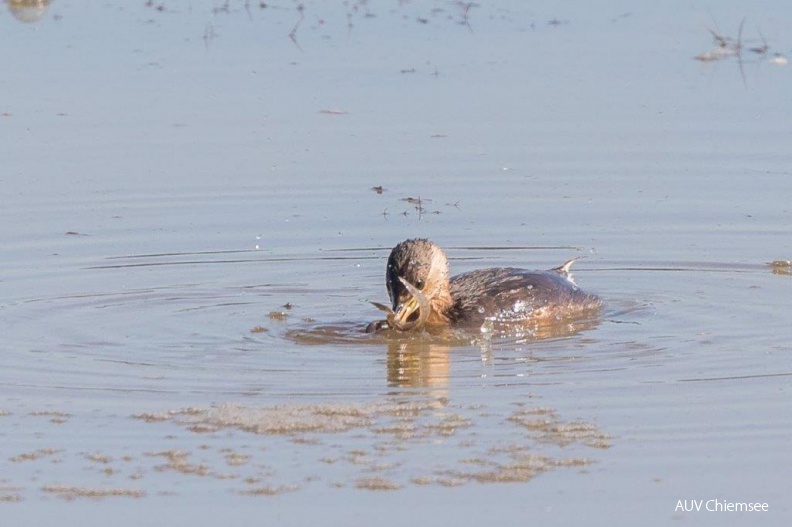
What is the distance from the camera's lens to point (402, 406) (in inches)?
361

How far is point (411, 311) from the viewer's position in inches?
443

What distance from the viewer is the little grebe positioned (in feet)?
36.9

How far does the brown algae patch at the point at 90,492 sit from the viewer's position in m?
7.64

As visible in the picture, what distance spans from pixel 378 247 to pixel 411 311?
1966mm

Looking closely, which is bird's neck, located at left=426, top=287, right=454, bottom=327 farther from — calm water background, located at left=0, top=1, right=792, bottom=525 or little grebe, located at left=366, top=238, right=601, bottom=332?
calm water background, located at left=0, top=1, right=792, bottom=525

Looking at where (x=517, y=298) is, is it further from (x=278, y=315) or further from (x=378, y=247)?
(x=378, y=247)

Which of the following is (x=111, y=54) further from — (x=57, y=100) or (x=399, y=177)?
(x=399, y=177)

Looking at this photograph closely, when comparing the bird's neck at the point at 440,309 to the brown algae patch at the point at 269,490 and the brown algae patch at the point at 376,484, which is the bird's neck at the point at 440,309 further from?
the brown algae patch at the point at 269,490

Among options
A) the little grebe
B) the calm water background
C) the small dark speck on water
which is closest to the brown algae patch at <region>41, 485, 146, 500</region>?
the calm water background

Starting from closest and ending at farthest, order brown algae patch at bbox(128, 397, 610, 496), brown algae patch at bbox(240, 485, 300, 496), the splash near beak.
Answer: brown algae patch at bbox(240, 485, 300, 496)
brown algae patch at bbox(128, 397, 610, 496)
the splash near beak

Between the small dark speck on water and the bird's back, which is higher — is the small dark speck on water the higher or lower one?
the lower one

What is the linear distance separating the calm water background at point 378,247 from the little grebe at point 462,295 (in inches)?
13.0

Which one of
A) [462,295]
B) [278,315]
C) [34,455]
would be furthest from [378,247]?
[34,455]

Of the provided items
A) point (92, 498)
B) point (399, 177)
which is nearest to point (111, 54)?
point (399, 177)
